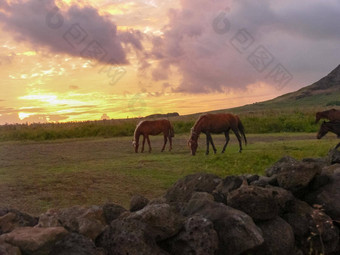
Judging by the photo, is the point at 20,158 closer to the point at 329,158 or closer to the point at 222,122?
the point at 222,122

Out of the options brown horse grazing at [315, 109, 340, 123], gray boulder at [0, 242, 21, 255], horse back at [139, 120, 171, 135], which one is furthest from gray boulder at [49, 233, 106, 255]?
horse back at [139, 120, 171, 135]

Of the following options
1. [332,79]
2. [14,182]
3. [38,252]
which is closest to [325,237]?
[38,252]

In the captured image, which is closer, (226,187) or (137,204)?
(137,204)

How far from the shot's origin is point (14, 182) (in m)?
11.9

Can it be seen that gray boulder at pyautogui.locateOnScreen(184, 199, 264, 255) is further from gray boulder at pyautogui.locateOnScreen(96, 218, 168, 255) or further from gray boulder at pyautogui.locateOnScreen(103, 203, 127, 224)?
gray boulder at pyautogui.locateOnScreen(103, 203, 127, 224)

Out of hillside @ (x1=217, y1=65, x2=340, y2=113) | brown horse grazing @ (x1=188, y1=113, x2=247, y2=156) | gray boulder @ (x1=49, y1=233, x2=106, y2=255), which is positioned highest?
hillside @ (x1=217, y1=65, x2=340, y2=113)

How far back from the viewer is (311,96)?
4230 inches

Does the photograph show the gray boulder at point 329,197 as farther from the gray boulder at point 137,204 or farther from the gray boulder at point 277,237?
the gray boulder at point 137,204

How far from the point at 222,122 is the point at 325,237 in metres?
12.9

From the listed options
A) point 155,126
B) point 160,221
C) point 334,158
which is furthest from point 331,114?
point 160,221

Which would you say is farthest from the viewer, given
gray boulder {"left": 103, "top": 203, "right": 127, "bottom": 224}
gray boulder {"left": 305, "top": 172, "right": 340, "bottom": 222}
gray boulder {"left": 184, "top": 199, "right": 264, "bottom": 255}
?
gray boulder {"left": 305, "top": 172, "right": 340, "bottom": 222}

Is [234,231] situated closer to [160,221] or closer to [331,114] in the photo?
[160,221]

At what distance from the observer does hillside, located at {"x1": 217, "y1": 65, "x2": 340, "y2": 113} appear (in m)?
98.1

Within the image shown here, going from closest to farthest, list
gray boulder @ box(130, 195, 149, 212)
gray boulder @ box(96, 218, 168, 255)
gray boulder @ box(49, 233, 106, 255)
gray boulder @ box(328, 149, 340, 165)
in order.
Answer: gray boulder @ box(49, 233, 106, 255) < gray boulder @ box(96, 218, 168, 255) < gray boulder @ box(130, 195, 149, 212) < gray boulder @ box(328, 149, 340, 165)
